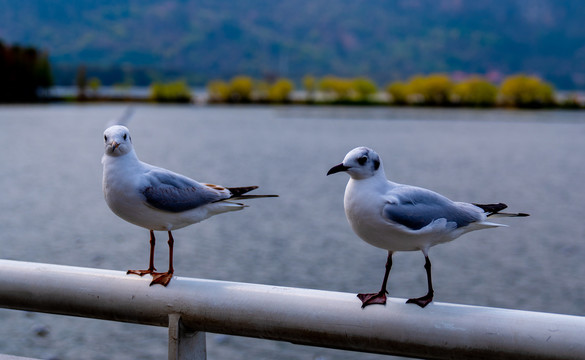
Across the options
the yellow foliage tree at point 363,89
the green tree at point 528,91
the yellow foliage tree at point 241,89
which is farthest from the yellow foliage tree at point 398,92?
the yellow foliage tree at point 241,89

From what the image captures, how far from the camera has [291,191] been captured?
24172 millimetres

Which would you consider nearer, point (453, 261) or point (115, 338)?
point (115, 338)

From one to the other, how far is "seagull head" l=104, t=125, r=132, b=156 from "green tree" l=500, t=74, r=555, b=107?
260 ft

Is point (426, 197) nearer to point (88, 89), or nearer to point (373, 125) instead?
point (373, 125)

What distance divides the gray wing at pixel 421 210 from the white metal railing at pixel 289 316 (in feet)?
0.90

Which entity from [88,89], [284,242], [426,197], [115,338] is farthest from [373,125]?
[88,89]

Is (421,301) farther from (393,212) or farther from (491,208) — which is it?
(491,208)

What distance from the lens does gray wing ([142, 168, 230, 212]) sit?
244 centimetres

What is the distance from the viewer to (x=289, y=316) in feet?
6.45

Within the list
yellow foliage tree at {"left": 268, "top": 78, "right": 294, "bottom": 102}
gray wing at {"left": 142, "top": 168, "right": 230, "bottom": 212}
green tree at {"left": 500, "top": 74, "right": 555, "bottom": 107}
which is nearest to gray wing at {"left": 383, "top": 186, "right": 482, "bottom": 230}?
gray wing at {"left": 142, "top": 168, "right": 230, "bottom": 212}

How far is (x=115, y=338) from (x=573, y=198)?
18.6m

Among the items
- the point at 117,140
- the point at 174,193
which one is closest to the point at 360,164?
the point at 174,193

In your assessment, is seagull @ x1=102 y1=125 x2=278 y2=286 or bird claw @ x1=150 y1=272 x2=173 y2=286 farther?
seagull @ x1=102 y1=125 x2=278 y2=286

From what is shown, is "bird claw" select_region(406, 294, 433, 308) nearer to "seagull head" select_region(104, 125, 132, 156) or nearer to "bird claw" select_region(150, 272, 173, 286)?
"bird claw" select_region(150, 272, 173, 286)
